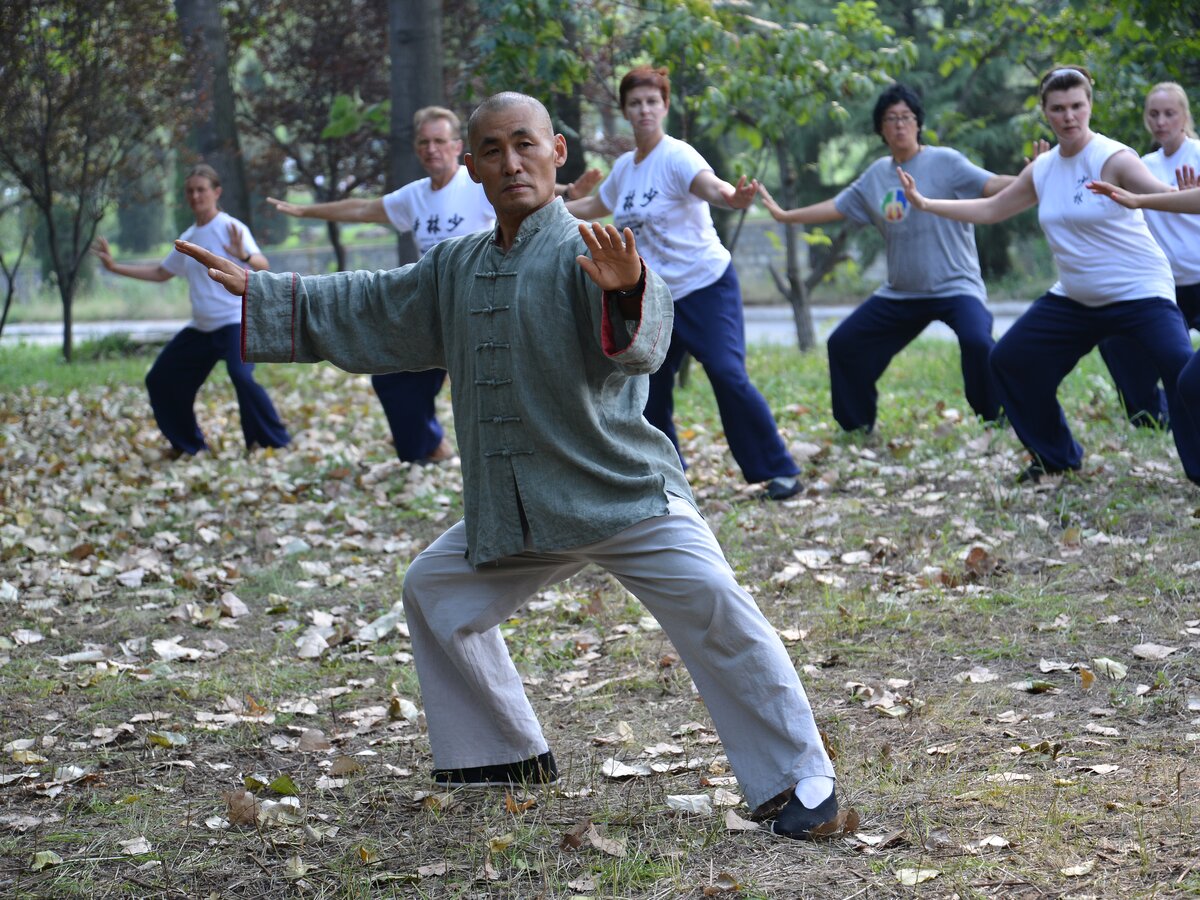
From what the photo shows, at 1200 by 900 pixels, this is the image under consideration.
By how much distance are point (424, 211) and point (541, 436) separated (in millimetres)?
4914

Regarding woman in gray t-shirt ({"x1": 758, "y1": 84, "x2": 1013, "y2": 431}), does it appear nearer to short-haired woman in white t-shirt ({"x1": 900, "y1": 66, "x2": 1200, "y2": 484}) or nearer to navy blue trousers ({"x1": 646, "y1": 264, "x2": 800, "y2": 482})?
navy blue trousers ({"x1": 646, "y1": 264, "x2": 800, "y2": 482})

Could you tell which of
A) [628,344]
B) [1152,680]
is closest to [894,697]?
[1152,680]

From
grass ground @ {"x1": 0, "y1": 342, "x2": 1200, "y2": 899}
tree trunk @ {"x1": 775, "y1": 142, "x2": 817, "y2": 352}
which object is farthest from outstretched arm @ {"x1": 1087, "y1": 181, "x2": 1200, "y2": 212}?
tree trunk @ {"x1": 775, "y1": 142, "x2": 817, "y2": 352}

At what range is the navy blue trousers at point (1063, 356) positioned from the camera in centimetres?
671

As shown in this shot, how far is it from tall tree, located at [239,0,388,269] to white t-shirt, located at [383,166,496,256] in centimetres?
957

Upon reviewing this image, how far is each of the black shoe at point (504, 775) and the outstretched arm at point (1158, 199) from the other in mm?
3451

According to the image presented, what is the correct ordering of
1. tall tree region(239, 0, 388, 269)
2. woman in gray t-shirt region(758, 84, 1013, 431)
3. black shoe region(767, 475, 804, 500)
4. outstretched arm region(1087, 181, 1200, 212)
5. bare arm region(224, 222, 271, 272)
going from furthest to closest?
tall tree region(239, 0, 388, 269)
bare arm region(224, 222, 271, 272)
woman in gray t-shirt region(758, 84, 1013, 431)
black shoe region(767, 475, 804, 500)
outstretched arm region(1087, 181, 1200, 212)

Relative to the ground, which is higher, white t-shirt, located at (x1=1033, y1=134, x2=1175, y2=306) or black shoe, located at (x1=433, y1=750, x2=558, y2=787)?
white t-shirt, located at (x1=1033, y1=134, x2=1175, y2=306)

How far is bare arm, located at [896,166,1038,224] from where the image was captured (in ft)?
23.0

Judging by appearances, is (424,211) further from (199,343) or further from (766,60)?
(766,60)

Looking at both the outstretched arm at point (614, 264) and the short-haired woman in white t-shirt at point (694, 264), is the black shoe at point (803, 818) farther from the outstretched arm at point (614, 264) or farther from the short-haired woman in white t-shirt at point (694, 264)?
the short-haired woman in white t-shirt at point (694, 264)

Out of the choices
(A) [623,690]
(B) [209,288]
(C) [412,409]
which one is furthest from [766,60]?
(A) [623,690]

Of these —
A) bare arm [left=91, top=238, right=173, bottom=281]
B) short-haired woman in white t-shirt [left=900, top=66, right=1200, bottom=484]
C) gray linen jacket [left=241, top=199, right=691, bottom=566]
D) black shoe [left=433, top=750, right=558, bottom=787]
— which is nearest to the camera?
gray linen jacket [left=241, top=199, right=691, bottom=566]

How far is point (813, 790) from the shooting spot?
138 inches
